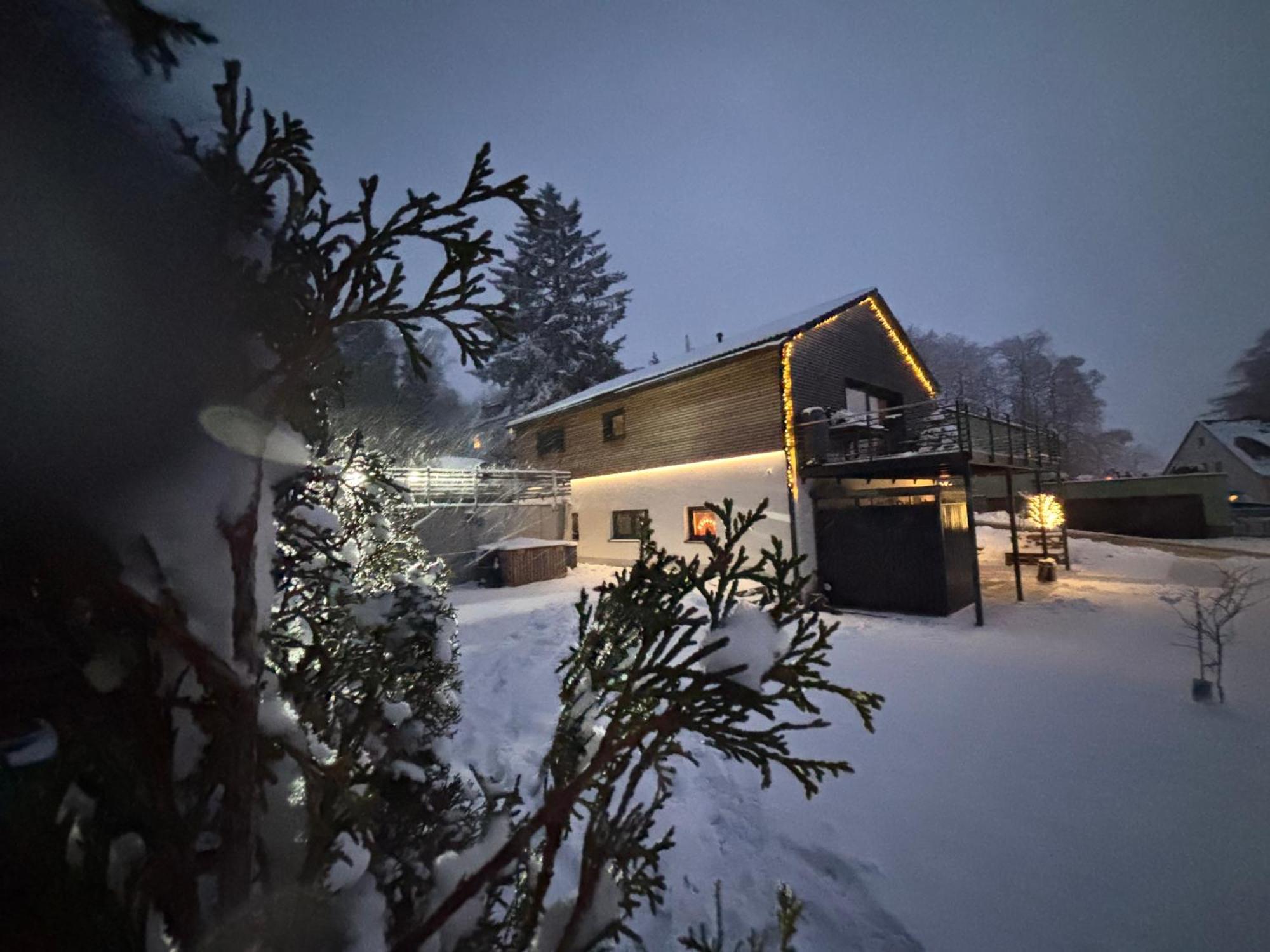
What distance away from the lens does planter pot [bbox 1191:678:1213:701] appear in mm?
6016

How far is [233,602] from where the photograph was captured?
1290mm

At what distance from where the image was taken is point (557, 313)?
30406 millimetres

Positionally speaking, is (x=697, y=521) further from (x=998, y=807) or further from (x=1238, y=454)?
(x=1238, y=454)

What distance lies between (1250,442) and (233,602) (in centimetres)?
4927

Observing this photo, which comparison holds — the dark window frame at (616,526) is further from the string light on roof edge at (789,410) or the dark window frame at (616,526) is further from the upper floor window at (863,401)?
the upper floor window at (863,401)

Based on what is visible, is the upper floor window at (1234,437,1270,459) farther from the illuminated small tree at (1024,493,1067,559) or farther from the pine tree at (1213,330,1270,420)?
the illuminated small tree at (1024,493,1067,559)

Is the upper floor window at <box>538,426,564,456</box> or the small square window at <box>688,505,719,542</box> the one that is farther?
the upper floor window at <box>538,426,564,456</box>

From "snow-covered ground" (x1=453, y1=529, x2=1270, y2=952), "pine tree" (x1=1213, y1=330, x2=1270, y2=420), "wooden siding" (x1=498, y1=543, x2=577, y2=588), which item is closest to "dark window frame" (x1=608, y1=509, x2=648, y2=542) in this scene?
"wooden siding" (x1=498, y1=543, x2=577, y2=588)

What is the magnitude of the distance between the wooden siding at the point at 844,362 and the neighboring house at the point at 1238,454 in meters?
25.1

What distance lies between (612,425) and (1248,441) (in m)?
41.3

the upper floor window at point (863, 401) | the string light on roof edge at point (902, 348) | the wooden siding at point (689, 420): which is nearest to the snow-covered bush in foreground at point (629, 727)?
the wooden siding at point (689, 420)

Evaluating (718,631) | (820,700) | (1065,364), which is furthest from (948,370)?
(718,631)

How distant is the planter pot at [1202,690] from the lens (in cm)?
602

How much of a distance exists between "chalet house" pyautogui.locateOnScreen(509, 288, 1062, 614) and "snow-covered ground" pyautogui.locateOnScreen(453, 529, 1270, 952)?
11.4ft
